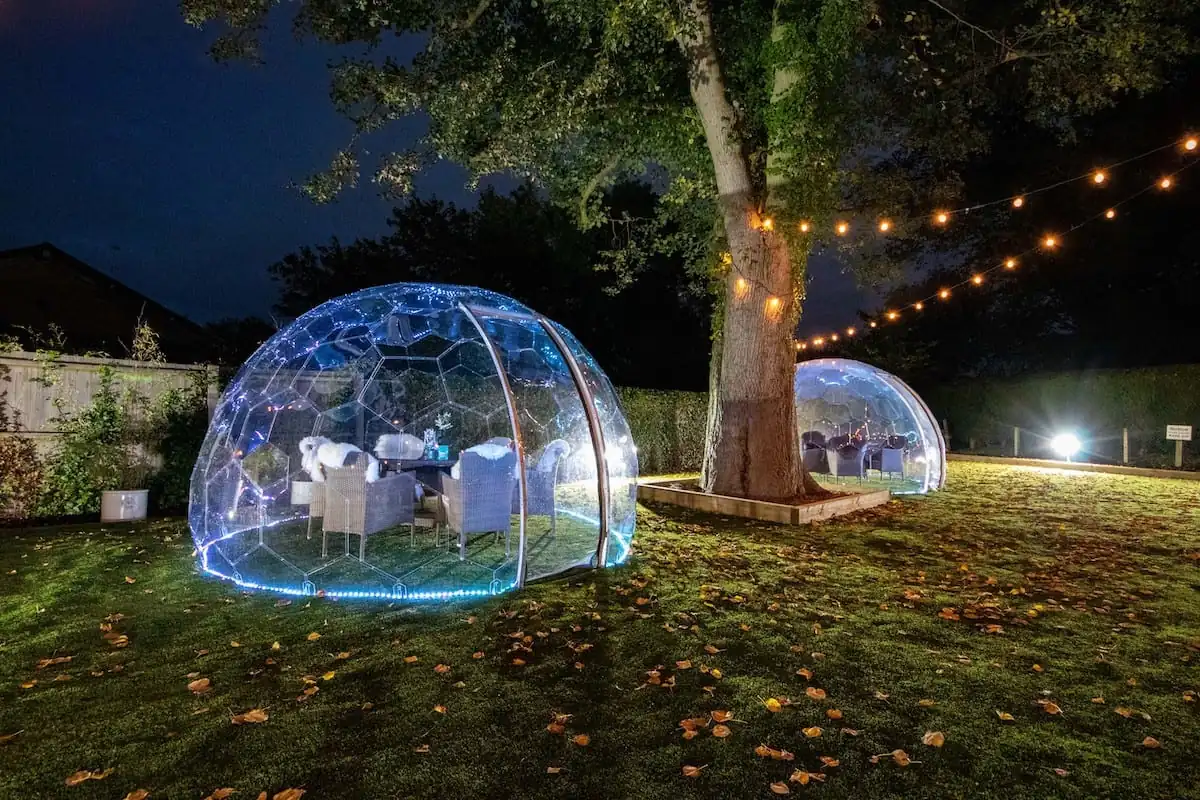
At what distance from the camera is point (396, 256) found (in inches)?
825

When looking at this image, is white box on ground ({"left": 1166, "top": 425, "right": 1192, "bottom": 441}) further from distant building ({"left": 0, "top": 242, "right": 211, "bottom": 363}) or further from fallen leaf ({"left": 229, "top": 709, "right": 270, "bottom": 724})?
distant building ({"left": 0, "top": 242, "right": 211, "bottom": 363})

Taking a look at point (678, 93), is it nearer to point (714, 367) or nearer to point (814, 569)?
point (714, 367)

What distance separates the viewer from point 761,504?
8.77 meters

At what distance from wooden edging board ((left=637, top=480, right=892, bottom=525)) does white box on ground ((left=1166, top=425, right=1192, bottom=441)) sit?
8.59m

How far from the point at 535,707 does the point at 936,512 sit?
306 inches

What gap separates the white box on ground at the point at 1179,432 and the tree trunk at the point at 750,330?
10.3 m

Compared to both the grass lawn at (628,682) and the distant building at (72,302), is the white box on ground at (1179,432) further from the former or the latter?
the distant building at (72,302)

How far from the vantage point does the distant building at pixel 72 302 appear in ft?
51.3

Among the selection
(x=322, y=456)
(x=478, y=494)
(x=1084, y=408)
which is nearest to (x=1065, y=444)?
(x=1084, y=408)

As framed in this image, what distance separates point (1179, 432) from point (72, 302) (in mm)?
25168

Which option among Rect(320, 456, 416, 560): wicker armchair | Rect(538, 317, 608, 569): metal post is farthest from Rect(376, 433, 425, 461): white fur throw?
Rect(538, 317, 608, 569): metal post

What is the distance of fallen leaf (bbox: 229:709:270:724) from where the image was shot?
3080 millimetres

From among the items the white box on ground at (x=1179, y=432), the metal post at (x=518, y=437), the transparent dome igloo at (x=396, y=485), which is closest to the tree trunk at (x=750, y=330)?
the transparent dome igloo at (x=396, y=485)

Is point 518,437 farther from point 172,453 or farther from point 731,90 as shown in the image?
point 731,90
